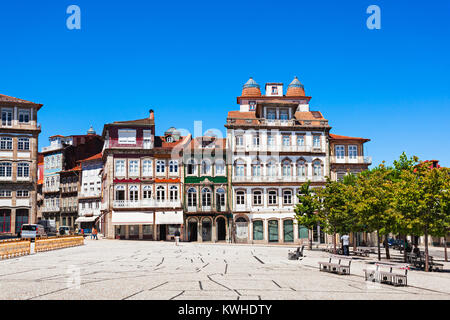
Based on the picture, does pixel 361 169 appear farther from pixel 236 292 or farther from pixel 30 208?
pixel 236 292

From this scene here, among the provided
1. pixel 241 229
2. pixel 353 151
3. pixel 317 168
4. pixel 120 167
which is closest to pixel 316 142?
pixel 317 168

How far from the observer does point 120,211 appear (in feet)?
168

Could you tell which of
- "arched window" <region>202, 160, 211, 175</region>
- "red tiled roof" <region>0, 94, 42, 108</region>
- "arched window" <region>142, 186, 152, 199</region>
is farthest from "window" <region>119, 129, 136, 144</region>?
"red tiled roof" <region>0, 94, 42, 108</region>

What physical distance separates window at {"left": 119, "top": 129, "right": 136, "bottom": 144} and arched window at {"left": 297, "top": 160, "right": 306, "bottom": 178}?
17263 millimetres

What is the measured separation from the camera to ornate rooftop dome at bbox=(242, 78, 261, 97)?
207 ft

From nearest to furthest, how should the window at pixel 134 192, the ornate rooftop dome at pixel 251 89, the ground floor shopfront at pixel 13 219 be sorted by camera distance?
the window at pixel 134 192, the ground floor shopfront at pixel 13 219, the ornate rooftop dome at pixel 251 89

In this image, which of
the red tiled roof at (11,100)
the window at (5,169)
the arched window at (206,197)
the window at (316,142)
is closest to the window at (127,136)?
the arched window at (206,197)

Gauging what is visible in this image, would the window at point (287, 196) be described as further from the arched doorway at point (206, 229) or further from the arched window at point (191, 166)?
the arched window at point (191, 166)

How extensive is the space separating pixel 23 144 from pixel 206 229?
22.2 meters

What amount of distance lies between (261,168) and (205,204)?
271 inches

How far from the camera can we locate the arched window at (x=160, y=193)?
2056 inches

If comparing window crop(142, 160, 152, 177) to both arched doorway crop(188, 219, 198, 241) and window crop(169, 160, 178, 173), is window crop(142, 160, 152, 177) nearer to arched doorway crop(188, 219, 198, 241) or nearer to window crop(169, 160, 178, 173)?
window crop(169, 160, 178, 173)

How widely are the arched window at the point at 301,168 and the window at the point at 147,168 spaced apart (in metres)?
15.4
